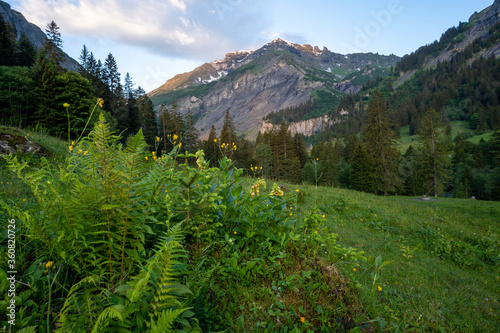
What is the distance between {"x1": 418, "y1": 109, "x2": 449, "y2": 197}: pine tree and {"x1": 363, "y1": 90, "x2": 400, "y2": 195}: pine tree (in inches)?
179

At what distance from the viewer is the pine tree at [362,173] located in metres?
41.0

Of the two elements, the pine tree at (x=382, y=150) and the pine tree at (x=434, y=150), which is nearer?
the pine tree at (x=434, y=150)

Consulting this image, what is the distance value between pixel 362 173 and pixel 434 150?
11.9m

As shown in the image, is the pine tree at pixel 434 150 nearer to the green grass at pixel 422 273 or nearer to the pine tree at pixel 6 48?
the green grass at pixel 422 273

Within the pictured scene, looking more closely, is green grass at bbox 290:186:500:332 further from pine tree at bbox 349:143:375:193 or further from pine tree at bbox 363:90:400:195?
pine tree at bbox 363:90:400:195

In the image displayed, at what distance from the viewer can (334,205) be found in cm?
1070

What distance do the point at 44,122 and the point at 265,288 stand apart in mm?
25762

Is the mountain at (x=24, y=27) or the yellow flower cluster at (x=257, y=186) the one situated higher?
the mountain at (x=24, y=27)

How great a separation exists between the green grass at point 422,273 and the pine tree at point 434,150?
34963 mm

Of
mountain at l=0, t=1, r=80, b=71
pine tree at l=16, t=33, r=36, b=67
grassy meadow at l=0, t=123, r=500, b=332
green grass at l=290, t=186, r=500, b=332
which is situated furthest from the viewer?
mountain at l=0, t=1, r=80, b=71

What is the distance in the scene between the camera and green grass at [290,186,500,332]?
340cm

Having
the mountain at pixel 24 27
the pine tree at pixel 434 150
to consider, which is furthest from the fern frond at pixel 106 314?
the mountain at pixel 24 27

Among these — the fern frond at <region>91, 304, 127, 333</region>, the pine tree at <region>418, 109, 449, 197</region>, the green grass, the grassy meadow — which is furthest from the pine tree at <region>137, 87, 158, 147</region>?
the pine tree at <region>418, 109, 449, 197</region>

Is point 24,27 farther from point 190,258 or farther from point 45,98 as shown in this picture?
point 190,258
